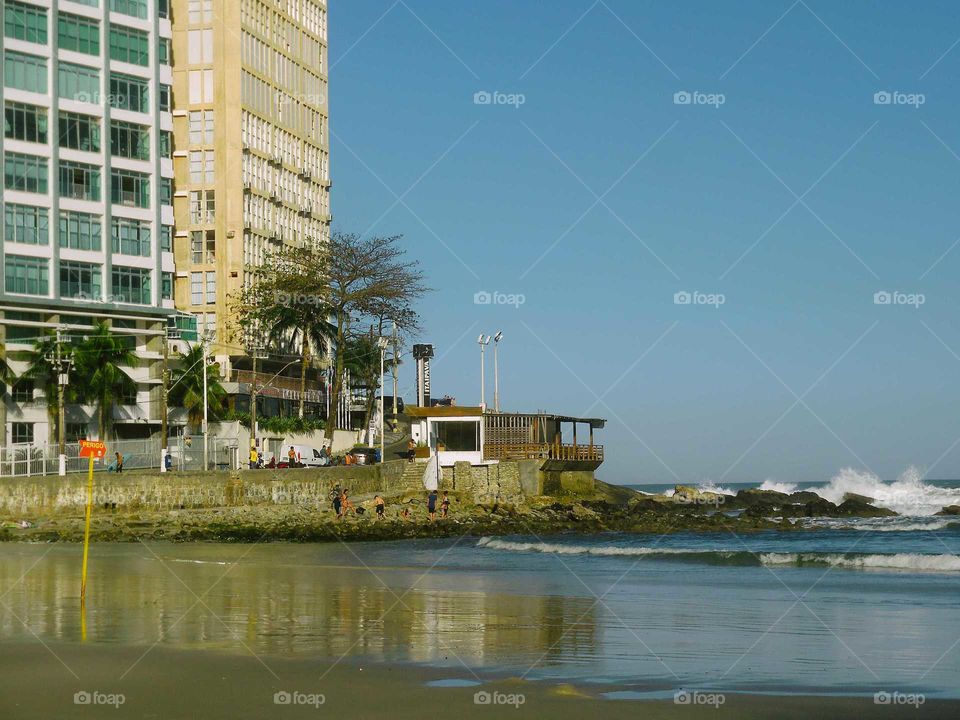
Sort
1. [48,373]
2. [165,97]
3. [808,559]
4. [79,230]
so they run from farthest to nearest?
[165,97] → [79,230] → [48,373] → [808,559]

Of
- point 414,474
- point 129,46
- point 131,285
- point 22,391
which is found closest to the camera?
point 414,474

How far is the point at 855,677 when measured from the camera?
54.9ft

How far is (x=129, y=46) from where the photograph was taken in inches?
3115

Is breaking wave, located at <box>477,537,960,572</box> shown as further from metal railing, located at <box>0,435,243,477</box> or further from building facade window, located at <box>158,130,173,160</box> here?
building facade window, located at <box>158,130,173,160</box>

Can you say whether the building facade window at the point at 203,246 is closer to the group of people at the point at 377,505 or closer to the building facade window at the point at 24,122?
the building facade window at the point at 24,122

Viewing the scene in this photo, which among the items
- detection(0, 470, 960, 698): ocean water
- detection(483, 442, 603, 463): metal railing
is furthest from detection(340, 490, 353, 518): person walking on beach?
detection(0, 470, 960, 698): ocean water

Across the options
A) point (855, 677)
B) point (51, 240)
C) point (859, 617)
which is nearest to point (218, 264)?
point (51, 240)

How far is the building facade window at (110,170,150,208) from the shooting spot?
3115 inches

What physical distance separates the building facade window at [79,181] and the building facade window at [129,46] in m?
6.80

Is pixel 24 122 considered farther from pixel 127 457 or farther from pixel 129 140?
pixel 127 457

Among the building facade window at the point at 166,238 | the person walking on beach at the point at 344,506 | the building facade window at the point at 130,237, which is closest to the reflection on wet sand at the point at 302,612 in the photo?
the person walking on beach at the point at 344,506

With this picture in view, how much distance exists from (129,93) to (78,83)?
3.41 m

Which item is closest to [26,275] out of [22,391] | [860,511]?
[22,391]

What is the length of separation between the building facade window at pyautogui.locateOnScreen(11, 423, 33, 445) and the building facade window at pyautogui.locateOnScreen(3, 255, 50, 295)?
24.3ft
